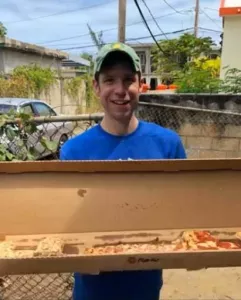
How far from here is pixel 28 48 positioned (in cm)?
1808

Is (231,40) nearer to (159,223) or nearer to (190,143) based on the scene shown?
(190,143)

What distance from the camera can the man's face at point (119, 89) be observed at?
64.1 inches

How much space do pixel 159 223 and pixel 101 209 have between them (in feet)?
0.84

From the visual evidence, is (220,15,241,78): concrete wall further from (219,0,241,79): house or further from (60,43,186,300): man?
(60,43,186,300): man

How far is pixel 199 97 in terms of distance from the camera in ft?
17.6

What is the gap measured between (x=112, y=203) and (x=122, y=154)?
23 cm

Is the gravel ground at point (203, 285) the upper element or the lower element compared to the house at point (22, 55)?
lower

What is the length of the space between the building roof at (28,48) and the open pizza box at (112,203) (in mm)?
15130

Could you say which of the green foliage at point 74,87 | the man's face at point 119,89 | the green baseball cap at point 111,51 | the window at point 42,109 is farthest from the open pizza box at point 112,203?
the green foliage at point 74,87

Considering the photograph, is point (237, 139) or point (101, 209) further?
point (237, 139)

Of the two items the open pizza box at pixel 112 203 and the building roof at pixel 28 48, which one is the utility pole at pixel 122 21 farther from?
the open pizza box at pixel 112 203

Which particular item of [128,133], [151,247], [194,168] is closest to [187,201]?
[194,168]

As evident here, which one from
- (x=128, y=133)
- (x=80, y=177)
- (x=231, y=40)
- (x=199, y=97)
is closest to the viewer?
(x=128, y=133)

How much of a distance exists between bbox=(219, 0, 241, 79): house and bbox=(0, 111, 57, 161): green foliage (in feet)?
22.2
